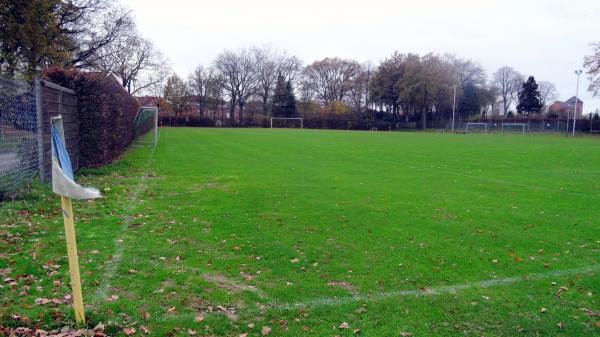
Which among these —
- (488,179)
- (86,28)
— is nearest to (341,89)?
(86,28)

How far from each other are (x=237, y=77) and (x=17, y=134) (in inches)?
3037

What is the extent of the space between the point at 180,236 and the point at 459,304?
3894 mm

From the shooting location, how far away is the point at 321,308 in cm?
412

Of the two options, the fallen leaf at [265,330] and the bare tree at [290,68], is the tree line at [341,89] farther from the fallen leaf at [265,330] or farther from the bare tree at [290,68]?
the fallen leaf at [265,330]

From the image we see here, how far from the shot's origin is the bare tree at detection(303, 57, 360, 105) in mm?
87325

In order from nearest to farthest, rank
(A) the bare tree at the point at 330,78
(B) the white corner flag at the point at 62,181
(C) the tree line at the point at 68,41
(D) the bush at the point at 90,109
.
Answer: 1. (B) the white corner flag at the point at 62,181
2. (D) the bush at the point at 90,109
3. (C) the tree line at the point at 68,41
4. (A) the bare tree at the point at 330,78

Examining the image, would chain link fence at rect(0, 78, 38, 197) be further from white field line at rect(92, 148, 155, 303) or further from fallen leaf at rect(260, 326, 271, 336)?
fallen leaf at rect(260, 326, 271, 336)

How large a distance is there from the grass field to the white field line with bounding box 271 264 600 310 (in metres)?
0.02

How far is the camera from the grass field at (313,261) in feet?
12.8

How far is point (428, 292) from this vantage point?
454 cm

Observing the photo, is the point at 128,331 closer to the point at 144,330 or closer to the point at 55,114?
the point at 144,330

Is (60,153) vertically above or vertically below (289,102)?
below

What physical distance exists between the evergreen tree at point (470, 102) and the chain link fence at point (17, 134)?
81140 millimetres

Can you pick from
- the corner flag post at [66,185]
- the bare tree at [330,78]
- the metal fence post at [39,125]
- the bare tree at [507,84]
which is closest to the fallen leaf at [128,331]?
the corner flag post at [66,185]
